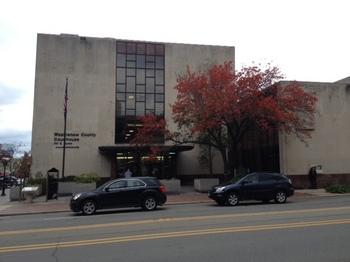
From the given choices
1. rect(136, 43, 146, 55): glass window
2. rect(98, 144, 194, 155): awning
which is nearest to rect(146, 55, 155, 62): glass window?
rect(136, 43, 146, 55): glass window

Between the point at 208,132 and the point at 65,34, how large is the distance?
18373mm

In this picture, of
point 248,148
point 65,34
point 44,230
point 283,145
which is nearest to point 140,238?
point 44,230

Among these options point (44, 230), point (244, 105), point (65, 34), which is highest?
point (65, 34)

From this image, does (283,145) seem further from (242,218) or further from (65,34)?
(65,34)

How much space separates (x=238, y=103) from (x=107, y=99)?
16.8 metres

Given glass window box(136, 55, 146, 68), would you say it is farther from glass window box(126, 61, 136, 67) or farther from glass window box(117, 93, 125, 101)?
glass window box(117, 93, 125, 101)

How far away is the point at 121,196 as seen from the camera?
19.6m

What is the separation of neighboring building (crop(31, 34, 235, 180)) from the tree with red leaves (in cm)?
879

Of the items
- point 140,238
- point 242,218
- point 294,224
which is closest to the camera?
point 140,238

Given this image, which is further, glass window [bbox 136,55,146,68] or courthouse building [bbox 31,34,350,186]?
glass window [bbox 136,55,146,68]

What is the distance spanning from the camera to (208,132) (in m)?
30.3

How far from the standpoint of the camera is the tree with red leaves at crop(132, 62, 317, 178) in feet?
88.8

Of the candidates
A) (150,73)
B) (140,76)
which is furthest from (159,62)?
(140,76)

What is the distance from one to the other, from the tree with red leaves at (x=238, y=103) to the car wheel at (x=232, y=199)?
6.63 m
